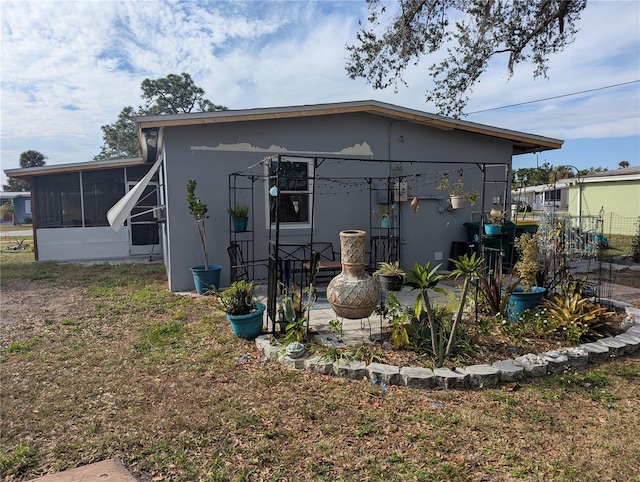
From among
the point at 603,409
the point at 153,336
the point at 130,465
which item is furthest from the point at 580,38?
the point at 130,465

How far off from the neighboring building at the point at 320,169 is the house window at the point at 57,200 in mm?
3427

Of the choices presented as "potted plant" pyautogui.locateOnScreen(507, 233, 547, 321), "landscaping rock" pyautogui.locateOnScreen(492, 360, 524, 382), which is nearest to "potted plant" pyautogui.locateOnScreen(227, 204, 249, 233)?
"potted plant" pyautogui.locateOnScreen(507, 233, 547, 321)

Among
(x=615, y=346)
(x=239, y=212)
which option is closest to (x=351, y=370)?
(x=615, y=346)

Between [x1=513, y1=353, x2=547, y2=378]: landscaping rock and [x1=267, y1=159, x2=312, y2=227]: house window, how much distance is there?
4581 millimetres

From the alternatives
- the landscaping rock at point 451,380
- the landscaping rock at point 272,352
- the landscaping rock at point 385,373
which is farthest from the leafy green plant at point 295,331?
the landscaping rock at point 451,380

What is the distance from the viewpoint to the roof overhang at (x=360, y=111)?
616 cm

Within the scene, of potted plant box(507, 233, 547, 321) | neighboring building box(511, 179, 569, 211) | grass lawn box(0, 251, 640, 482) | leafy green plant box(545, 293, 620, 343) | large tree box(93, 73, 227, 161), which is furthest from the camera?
large tree box(93, 73, 227, 161)

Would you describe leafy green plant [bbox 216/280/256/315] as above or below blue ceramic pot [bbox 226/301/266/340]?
above

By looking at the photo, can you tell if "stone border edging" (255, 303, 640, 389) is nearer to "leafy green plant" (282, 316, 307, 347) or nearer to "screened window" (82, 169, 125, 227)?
"leafy green plant" (282, 316, 307, 347)

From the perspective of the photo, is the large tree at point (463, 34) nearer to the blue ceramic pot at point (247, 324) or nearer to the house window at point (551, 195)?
the house window at point (551, 195)

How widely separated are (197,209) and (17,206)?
32.3 m

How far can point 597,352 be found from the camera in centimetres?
381

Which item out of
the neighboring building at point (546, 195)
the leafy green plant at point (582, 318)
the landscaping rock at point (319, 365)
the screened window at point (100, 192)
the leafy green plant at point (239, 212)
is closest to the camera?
the landscaping rock at point (319, 365)

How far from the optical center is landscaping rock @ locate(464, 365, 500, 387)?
331cm
